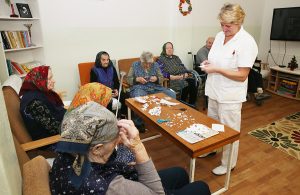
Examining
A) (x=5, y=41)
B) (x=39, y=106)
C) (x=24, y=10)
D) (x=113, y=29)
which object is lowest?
→ (x=39, y=106)

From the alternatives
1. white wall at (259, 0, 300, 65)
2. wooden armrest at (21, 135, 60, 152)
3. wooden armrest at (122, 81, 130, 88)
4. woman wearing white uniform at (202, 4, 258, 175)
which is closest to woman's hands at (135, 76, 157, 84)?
wooden armrest at (122, 81, 130, 88)

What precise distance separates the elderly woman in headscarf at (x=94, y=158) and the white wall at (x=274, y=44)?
5.03 meters

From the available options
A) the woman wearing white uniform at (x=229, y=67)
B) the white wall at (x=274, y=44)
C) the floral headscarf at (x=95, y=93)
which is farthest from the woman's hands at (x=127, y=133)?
the white wall at (x=274, y=44)

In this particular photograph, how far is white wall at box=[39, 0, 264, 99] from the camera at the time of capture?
11.0 feet

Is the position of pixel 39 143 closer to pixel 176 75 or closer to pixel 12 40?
pixel 12 40

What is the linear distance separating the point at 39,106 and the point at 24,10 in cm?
181

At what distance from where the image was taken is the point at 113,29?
148 inches

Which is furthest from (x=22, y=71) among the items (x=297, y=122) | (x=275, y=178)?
(x=297, y=122)

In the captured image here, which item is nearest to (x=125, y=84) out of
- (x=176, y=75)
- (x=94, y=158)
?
(x=176, y=75)

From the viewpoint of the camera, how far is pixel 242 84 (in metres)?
2.00

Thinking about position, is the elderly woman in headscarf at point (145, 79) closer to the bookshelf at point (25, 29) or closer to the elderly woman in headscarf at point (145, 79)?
the elderly woman in headscarf at point (145, 79)

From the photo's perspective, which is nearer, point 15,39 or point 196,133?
point 196,133

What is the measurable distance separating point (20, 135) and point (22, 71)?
1.49 meters

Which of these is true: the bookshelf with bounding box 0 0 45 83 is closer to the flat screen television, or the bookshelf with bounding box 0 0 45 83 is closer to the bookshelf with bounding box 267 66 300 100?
the bookshelf with bounding box 267 66 300 100
